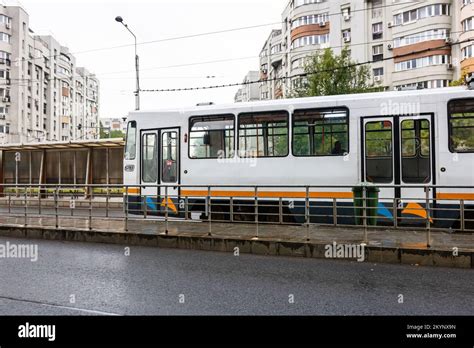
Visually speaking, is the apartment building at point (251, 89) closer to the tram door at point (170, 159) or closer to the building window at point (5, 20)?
the building window at point (5, 20)

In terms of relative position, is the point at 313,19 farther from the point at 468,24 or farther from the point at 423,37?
the point at 468,24

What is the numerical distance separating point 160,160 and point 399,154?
696 cm

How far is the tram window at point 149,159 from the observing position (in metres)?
13.1

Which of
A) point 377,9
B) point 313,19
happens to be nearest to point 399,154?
point 377,9

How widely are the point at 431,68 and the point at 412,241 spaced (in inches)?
1296

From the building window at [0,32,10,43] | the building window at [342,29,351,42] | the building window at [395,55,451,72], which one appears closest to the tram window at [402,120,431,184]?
the building window at [395,55,451,72]

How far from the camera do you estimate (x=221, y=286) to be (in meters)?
5.93

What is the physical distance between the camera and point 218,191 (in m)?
11.7

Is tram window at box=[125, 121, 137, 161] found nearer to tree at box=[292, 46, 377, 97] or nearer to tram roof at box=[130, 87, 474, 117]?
tram roof at box=[130, 87, 474, 117]

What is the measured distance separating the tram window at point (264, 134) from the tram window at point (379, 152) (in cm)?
217

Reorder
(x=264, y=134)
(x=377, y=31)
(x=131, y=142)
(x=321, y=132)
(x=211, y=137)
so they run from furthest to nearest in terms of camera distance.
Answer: (x=377, y=31) < (x=131, y=142) < (x=211, y=137) < (x=264, y=134) < (x=321, y=132)

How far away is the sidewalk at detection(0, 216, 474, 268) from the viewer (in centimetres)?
730

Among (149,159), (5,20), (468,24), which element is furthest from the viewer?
(5,20)
